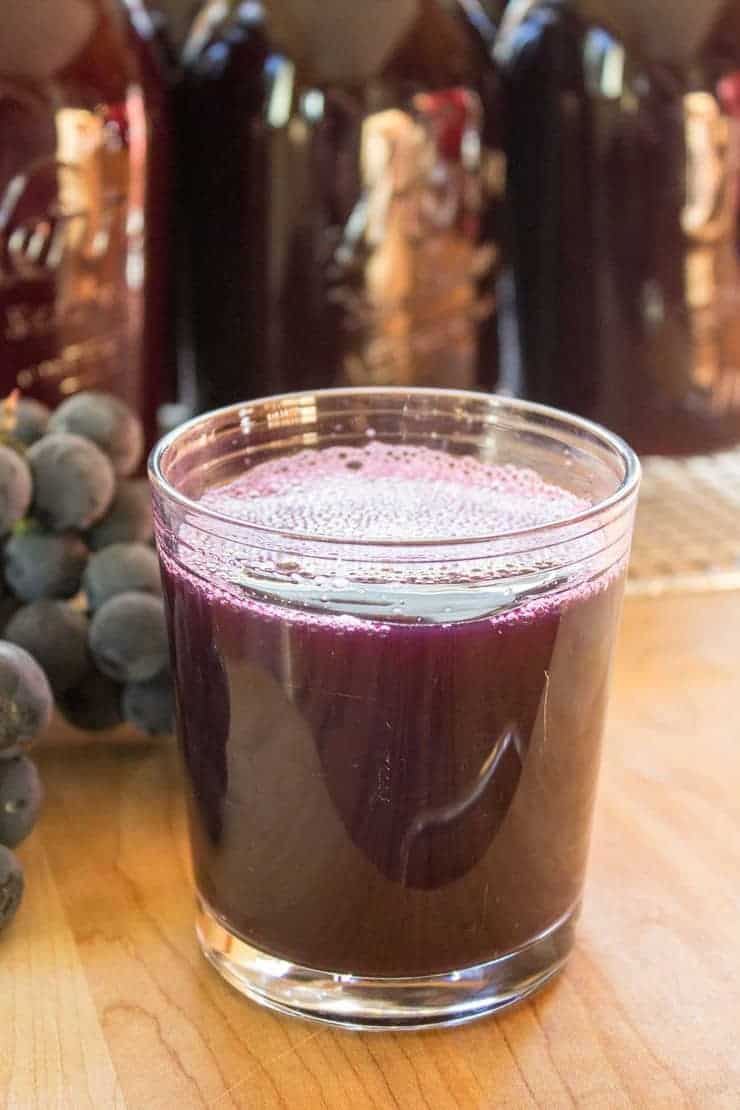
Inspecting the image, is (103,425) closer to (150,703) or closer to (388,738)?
(150,703)

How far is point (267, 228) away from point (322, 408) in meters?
→ 0.33

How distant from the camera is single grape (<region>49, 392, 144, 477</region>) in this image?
614mm

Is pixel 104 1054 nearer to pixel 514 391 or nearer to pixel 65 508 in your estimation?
pixel 65 508

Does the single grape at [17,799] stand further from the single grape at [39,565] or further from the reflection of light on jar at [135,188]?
the reflection of light on jar at [135,188]

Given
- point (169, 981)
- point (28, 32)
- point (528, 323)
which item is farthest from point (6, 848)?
point (528, 323)

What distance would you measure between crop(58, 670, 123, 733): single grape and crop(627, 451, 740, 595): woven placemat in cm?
35

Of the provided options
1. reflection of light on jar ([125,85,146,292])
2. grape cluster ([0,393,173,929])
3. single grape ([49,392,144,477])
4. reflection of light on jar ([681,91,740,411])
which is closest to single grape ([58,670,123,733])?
grape cluster ([0,393,173,929])

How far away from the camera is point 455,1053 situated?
44cm

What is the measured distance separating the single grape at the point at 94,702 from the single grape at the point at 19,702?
0.29 ft

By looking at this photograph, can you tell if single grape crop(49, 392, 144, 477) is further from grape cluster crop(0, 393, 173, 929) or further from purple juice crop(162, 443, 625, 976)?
purple juice crop(162, 443, 625, 976)

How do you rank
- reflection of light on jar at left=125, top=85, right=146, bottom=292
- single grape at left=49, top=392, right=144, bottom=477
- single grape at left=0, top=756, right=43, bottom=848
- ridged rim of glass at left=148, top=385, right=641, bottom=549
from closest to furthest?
ridged rim of glass at left=148, top=385, right=641, bottom=549 → single grape at left=0, top=756, right=43, bottom=848 → single grape at left=49, top=392, right=144, bottom=477 → reflection of light on jar at left=125, top=85, right=146, bottom=292

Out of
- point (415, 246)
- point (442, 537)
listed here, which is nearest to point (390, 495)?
point (442, 537)

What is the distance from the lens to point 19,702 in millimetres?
490

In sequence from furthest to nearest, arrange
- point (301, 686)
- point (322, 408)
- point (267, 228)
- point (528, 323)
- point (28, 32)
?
point (528, 323) → point (267, 228) → point (28, 32) → point (322, 408) → point (301, 686)
